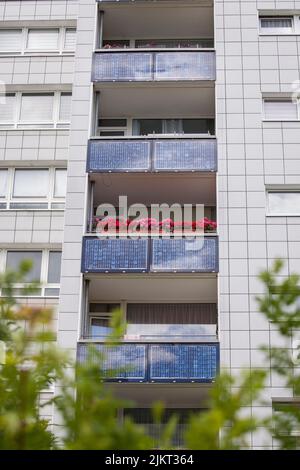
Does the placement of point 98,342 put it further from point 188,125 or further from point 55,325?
point 188,125

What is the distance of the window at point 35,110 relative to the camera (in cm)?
1977

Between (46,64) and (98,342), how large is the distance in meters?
8.74

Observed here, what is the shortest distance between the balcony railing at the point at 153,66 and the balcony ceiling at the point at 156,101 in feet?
0.83

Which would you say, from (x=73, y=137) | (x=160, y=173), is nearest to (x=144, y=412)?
(x=160, y=173)

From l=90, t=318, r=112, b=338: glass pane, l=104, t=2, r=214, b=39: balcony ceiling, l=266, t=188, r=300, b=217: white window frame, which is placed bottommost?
l=90, t=318, r=112, b=338: glass pane

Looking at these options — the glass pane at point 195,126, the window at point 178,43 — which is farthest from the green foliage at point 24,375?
the window at point 178,43

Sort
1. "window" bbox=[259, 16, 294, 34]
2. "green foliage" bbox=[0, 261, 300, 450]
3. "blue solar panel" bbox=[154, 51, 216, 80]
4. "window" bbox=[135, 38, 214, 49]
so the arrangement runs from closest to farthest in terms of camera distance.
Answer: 1. "green foliage" bbox=[0, 261, 300, 450]
2. "blue solar panel" bbox=[154, 51, 216, 80]
3. "window" bbox=[259, 16, 294, 34]
4. "window" bbox=[135, 38, 214, 49]

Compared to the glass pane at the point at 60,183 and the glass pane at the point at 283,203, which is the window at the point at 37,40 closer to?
the glass pane at the point at 60,183

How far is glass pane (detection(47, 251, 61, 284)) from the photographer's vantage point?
18.1 meters

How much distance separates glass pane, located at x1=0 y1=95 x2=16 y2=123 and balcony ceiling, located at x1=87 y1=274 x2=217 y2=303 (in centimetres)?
571

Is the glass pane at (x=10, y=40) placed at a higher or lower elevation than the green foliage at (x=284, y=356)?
higher

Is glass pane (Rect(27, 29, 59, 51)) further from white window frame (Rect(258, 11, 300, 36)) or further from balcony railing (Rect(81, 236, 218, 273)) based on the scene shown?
balcony railing (Rect(81, 236, 218, 273))

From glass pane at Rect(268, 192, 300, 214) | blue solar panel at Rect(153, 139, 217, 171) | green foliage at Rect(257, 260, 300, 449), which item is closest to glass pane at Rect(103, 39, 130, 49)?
blue solar panel at Rect(153, 139, 217, 171)

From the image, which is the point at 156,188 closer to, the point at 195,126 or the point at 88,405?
the point at 195,126
